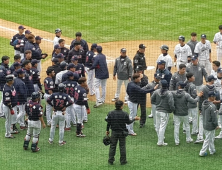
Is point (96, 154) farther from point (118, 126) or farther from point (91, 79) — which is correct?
point (91, 79)

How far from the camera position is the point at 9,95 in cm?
1185

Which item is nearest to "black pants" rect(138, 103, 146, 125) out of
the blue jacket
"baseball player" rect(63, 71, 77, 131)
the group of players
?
the group of players

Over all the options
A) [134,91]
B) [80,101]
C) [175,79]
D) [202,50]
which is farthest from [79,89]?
[202,50]

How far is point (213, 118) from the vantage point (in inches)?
432

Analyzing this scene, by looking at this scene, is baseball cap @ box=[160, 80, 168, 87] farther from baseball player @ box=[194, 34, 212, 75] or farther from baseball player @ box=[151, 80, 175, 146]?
baseball player @ box=[194, 34, 212, 75]

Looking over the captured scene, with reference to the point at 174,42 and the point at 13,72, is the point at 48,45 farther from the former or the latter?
the point at 13,72

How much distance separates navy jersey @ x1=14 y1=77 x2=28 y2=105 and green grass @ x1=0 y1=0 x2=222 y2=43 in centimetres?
695

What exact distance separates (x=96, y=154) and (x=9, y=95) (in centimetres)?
216

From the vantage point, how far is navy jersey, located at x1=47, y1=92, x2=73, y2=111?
11.5 meters

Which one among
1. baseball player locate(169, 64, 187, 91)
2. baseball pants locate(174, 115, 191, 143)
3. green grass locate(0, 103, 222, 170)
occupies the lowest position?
green grass locate(0, 103, 222, 170)

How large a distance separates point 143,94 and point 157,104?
78 cm

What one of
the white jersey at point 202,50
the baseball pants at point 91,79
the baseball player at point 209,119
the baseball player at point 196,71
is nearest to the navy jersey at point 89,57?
the baseball pants at point 91,79

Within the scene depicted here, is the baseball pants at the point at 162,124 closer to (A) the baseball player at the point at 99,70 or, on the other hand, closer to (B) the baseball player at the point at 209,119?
(B) the baseball player at the point at 209,119

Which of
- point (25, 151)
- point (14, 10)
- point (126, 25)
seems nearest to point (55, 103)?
point (25, 151)
